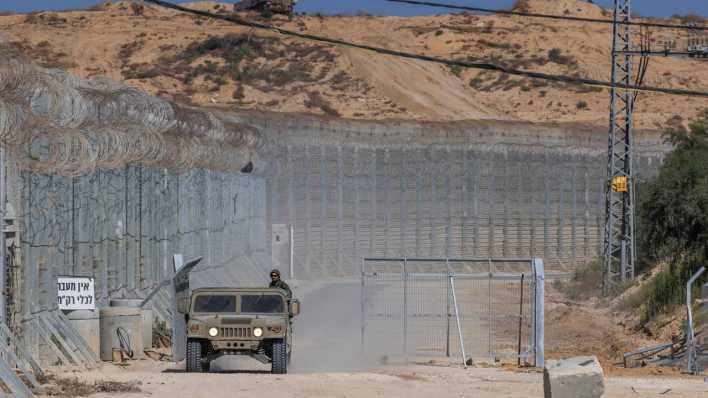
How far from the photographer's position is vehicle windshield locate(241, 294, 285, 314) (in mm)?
20953

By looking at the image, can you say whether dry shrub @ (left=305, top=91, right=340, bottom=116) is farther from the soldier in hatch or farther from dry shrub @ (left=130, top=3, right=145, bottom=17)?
the soldier in hatch

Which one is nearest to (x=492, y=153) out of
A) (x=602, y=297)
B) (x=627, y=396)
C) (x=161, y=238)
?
(x=602, y=297)

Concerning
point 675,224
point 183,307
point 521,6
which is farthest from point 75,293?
point 521,6

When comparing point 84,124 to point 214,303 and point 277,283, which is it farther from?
point 277,283

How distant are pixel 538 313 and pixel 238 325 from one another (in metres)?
5.04

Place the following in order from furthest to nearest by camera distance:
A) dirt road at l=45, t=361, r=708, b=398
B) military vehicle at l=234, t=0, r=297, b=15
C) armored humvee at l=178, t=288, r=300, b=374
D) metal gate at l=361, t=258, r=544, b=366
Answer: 1. military vehicle at l=234, t=0, r=297, b=15
2. metal gate at l=361, t=258, r=544, b=366
3. armored humvee at l=178, t=288, r=300, b=374
4. dirt road at l=45, t=361, r=708, b=398

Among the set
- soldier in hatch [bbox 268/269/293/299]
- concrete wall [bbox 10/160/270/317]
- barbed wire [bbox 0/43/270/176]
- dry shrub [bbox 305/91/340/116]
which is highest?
dry shrub [bbox 305/91/340/116]

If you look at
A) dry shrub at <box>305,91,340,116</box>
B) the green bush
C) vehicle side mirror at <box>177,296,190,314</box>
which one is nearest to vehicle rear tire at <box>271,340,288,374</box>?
vehicle side mirror at <box>177,296,190,314</box>

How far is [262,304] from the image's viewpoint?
21.0m

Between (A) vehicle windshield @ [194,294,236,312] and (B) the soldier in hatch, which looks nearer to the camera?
(A) vehicle windshield @ [194,294,236,312]

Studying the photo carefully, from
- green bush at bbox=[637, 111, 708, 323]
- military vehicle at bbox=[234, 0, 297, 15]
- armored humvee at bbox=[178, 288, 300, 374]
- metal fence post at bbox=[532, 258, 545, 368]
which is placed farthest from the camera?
military vehicle at bbox=[234, 0, 297, 15]

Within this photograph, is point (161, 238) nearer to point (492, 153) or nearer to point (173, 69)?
point (492, 153)

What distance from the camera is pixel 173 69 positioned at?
9231 centimetres

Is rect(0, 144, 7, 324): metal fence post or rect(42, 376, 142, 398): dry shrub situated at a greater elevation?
rect(0, 144, 7, 324): metal fence post
